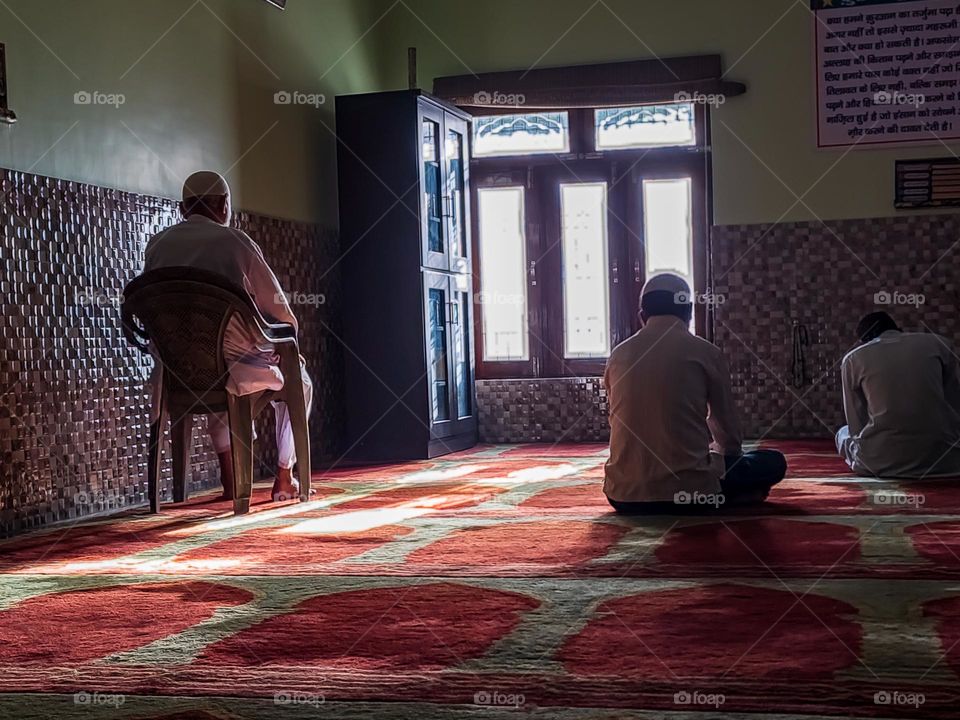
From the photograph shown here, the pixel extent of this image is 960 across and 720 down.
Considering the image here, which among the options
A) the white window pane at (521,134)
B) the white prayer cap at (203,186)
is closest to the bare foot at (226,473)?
the white prayer cap at (203,186)

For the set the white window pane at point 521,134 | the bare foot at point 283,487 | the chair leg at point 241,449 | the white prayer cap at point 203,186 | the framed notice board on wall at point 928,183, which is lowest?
the bare foot at point 283,487

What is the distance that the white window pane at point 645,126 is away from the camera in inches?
311

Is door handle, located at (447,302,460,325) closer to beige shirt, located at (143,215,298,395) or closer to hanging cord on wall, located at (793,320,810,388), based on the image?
hanging cord on wall, located at (793,320,810,388)

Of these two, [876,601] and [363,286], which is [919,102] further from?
[876,601]

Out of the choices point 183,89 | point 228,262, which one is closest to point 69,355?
point 228,262

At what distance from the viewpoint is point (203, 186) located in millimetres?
4742

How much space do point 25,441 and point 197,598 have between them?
1.79m

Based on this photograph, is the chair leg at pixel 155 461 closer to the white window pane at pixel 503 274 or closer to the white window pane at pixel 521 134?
the white window pane at pixel 503 274

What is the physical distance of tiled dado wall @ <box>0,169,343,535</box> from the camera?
14.1 feet

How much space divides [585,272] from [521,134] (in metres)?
1.08

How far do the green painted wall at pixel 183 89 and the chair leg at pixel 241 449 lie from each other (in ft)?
3.93

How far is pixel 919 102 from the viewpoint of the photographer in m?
7.39

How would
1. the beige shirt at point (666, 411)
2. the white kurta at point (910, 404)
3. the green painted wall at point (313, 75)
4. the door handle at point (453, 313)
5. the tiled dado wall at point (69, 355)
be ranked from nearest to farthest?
the beige shirt at point (666, 411) → the tiled dado wall at point (69, 355) → the green painted wall at point (313, 75) → the white kurta at point (910, 404) → the door handle at point (453, 313)

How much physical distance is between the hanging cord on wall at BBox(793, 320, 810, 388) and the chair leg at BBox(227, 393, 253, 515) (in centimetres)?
436
